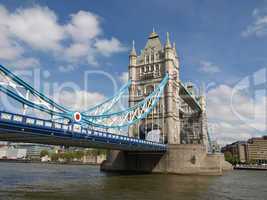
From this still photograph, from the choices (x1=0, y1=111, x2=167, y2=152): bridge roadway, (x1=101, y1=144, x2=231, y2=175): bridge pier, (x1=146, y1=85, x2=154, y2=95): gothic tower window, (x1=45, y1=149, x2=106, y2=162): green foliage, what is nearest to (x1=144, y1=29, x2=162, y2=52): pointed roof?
(x1=146, y1=85, x2=154, y2=95): gothic tower window

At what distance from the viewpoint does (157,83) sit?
68.8 m

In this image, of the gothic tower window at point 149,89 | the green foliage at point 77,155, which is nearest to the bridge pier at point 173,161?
the gothic tower window at point 149,89

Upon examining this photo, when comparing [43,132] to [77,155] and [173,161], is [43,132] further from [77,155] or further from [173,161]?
[77,155]

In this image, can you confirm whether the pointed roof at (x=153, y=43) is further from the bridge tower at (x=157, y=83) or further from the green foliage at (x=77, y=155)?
the green foliage at (x=77, y=155)

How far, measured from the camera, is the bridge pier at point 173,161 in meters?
52.2

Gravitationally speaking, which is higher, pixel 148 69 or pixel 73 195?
pixel 148 69

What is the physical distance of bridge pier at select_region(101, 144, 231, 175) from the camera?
5219cm

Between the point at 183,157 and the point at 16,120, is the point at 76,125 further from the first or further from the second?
the point at 183,157

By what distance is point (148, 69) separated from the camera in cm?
7119

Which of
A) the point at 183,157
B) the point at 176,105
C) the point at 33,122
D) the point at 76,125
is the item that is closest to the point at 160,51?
the point at 176,105

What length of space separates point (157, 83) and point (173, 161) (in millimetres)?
21409

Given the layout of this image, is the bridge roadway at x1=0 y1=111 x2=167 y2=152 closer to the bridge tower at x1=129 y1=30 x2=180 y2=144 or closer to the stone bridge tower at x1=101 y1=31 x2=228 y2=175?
the stone bridge tower at x1=101 y1=31 x2=228 y2=175

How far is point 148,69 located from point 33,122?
48209mm

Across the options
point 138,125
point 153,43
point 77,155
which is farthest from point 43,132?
point 77,155
